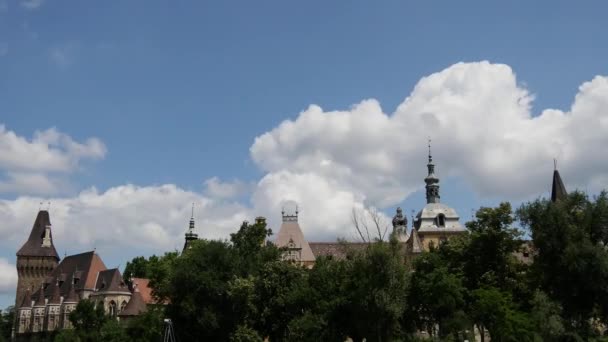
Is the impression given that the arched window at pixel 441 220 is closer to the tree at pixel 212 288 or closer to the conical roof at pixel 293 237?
the conical roof at pixel 293 237

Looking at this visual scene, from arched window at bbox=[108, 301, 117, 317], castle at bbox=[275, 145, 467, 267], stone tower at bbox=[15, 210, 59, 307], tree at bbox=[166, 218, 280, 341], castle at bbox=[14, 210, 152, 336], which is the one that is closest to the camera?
tree at bbox=[166, 218, 280, 341]

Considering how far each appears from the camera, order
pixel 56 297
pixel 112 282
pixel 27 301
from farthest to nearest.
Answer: pixel 27 301, pixel 56 297, pixel 112 282

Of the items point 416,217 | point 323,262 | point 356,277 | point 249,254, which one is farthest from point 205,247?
point 416,217

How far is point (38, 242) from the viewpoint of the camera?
117312 millimetres

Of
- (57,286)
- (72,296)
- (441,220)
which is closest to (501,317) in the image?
(441,220)

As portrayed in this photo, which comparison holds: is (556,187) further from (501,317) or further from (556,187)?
(501,317)

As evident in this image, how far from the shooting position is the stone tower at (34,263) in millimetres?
114438

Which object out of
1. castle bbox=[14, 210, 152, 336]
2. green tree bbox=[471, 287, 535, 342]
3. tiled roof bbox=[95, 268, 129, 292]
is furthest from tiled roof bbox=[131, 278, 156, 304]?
green tree bbox=[471, 287, 535, 342]

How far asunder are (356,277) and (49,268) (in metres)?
85.8

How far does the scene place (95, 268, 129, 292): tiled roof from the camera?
303 ft

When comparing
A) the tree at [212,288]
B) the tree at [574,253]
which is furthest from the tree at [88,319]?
the tree at [574,253]

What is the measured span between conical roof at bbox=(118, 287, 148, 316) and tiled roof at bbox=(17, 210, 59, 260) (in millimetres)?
37292

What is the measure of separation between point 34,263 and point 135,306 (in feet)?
132

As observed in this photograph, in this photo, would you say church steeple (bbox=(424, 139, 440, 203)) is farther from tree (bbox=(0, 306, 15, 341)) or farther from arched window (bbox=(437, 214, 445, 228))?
tree (bbox=(0, 306, 15, 341))
